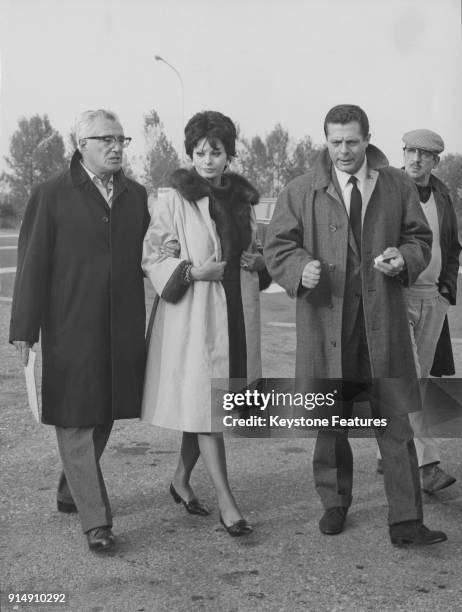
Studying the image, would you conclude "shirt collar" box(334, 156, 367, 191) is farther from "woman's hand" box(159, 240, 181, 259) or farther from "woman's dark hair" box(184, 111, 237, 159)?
"woman's hand" box(159, 240, 181, 259)

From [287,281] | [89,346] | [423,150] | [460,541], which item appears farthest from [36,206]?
[460,541]

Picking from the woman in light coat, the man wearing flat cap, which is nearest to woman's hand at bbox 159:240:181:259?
the woman in light coat

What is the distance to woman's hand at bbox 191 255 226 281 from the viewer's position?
4.43 m

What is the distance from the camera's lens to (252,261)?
4.58 metres

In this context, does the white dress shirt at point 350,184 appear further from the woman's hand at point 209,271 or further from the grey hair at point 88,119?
the grey hair at point 88,119

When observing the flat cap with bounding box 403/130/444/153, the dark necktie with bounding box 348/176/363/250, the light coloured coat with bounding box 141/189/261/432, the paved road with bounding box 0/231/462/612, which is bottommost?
the paved road with bounding box 0/231/462/612

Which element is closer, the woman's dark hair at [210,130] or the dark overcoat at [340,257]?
the dark overcoat at [340,257]

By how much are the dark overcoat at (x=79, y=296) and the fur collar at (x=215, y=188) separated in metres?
0.25

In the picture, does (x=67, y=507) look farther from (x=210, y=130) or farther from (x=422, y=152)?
(x=422, y=152)

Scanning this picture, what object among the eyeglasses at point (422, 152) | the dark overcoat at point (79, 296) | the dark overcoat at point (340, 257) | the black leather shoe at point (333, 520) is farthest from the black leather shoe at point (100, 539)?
the eyeglasses at point (422, 152)

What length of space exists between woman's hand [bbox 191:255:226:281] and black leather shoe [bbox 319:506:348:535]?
110 cm

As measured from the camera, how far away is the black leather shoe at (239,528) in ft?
14.4

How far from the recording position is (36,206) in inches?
173

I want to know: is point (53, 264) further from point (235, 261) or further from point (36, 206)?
point (235, 261)
